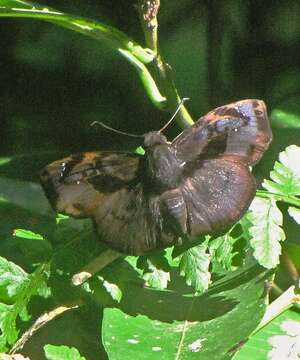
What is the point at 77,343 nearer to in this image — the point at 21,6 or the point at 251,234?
the point at 251,234

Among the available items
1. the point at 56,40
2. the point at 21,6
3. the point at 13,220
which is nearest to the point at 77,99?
the point at 56,40

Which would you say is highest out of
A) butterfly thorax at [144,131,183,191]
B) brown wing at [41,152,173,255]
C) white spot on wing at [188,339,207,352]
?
butterfly thorax at [144,131,183,191]

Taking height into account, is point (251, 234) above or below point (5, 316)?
above

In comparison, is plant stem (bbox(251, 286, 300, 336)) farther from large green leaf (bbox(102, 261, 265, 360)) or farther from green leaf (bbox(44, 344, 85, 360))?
green leaf (bbox(44, 344, 85, 360))

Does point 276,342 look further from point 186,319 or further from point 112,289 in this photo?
point 112,289

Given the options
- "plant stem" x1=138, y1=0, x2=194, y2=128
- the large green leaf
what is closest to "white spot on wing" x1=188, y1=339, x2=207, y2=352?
the large green leaf

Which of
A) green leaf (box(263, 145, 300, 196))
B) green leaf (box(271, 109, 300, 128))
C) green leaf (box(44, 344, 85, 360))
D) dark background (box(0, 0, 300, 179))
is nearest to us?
green leaf (box(44, 344, 85, 360))

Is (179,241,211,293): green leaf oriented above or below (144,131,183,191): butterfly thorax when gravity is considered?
below

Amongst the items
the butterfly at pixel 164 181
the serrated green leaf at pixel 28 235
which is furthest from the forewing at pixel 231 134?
the serrated green leaf at pixel 28 235
